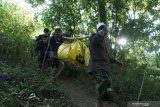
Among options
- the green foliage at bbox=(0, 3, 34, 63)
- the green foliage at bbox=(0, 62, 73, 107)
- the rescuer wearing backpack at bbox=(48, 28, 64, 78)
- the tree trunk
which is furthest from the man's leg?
the tree trunk

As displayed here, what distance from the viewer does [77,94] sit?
10055mm

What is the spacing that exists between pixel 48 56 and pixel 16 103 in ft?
12.5

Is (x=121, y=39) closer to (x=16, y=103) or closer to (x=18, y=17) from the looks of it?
(x=18, y=17)

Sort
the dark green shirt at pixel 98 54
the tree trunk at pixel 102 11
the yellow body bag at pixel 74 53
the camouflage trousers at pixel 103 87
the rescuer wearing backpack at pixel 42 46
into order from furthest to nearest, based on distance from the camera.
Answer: the tree trunk at pixel 102 11, the rescuer wearing backpack at pixel 42 46, the yellow body bag at pixel 74 53, the dark green shirt at pixel 98 54, the camouflage trousers at pixel 103 87

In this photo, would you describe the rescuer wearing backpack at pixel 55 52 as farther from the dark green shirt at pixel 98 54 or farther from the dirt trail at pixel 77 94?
the dark green shirt at pixel 98 54

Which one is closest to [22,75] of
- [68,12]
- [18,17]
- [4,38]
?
[4,38]

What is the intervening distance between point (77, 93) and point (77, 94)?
0.39ft

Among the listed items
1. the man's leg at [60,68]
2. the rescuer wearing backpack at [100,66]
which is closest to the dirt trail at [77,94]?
the man's leg at [60,68]

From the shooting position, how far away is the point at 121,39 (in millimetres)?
13414

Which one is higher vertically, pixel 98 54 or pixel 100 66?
pixel 98 54

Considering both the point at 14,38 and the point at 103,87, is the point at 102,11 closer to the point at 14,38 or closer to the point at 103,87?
the point at 14,38

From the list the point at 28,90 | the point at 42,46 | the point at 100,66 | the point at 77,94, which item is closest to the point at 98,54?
the point at 100,66

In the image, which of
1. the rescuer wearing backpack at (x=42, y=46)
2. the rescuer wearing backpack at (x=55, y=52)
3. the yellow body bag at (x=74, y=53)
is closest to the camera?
the yellow body bag at (x=74, y=53)

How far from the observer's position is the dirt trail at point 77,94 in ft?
30.3
